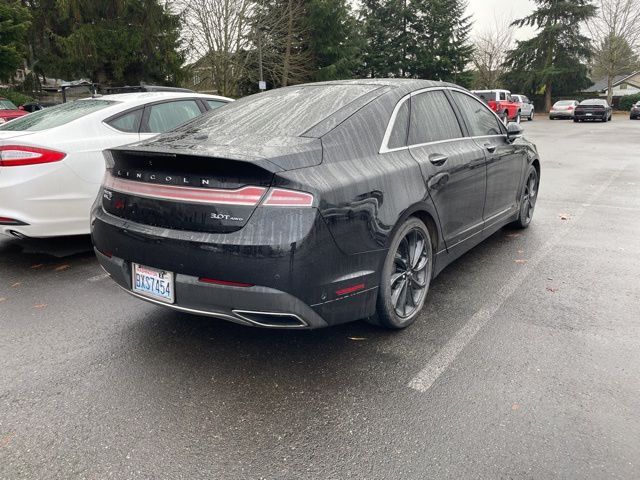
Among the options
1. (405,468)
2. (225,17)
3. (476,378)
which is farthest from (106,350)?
(225,17)

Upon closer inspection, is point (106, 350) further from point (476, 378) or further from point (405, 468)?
point (476, 378)

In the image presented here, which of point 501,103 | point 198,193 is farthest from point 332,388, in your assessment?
point 501,103

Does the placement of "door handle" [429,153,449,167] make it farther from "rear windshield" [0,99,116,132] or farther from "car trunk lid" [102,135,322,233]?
"rear windshield" [0,99,116,132]

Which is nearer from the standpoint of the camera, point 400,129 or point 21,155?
point 400,129

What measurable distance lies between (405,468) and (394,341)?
116 centimetres

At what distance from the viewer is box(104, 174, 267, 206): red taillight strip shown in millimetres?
2514

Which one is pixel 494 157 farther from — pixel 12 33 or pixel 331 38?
pixel 12 33

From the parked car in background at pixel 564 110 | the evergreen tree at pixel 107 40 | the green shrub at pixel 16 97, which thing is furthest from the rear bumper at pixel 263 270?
the parked car in background at pixel 564 110

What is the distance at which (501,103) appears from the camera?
2748 cm

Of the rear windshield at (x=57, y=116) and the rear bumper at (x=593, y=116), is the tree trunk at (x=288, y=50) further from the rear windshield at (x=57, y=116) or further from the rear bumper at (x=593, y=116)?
the rear windshield at (x=57, y=116)

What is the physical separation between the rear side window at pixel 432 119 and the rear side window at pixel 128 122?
3.09 meters

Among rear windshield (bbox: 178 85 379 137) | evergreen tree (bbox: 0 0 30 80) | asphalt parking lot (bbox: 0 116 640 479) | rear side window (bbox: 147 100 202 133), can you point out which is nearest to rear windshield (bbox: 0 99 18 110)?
evergreen tree (bbox: 0 0 30 80)

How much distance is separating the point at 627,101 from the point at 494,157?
165ft

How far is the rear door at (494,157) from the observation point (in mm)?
4402
